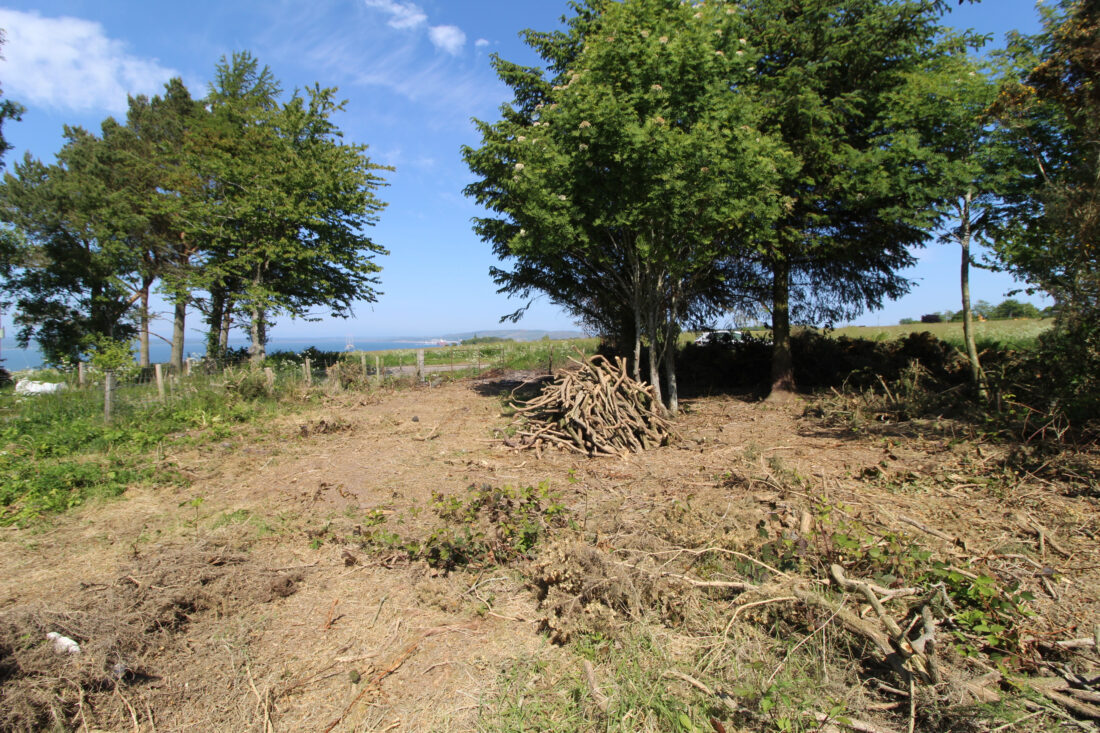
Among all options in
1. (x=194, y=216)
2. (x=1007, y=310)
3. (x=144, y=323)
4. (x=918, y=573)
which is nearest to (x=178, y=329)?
(x=144, y=323)

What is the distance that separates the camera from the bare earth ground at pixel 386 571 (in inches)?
115

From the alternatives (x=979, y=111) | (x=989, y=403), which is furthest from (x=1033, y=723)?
(x=979, y=111)

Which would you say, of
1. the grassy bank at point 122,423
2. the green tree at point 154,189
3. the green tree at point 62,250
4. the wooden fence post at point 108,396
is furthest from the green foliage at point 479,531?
the green tree at point 62,250

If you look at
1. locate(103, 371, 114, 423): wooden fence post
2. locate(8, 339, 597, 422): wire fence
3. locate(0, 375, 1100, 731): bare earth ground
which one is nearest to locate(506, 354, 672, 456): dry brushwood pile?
locate(0, 375, 1100, 731): bare earth ground

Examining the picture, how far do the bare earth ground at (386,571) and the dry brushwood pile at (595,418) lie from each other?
43 centimetres

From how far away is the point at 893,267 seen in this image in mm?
12445

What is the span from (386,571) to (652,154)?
723 centimetres

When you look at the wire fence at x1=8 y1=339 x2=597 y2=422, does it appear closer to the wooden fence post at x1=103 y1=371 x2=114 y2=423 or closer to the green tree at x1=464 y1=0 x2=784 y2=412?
the wooden fence post at x1=103 y1=371 x2=114 y2=423

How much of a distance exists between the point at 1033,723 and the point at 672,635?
175 centimetres

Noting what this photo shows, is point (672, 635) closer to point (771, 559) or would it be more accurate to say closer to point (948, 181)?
point (771, 559)

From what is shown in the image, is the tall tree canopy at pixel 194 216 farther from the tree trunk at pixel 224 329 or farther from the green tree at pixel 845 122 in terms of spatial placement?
the green tree at pixel 845 122

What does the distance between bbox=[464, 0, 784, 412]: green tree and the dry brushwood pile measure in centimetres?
161

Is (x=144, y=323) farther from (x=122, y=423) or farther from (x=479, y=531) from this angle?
(x=479, y=531)

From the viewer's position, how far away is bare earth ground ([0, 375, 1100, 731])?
2.92 m
